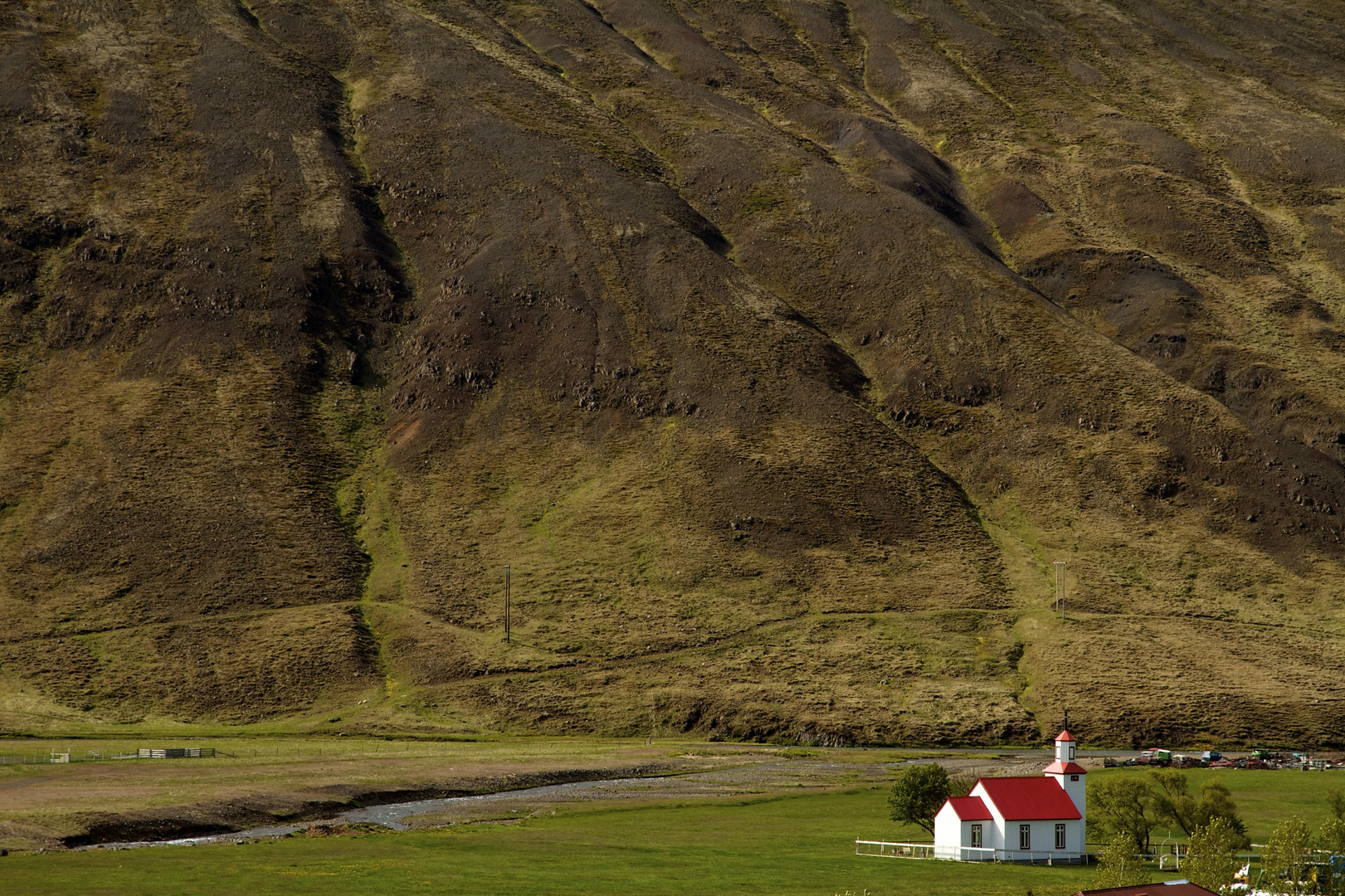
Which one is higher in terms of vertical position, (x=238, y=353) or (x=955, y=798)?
(x=238, y=353)

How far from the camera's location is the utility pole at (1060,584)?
425ft

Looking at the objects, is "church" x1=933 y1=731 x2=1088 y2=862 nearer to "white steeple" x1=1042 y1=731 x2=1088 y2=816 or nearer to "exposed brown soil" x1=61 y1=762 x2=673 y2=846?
"white steeple" x1=1042 y1=731 x2=1088 y2=816

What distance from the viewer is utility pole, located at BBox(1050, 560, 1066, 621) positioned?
130 m

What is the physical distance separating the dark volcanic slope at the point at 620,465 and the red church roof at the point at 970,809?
48.5 metres

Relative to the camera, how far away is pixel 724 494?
14375 centimetres

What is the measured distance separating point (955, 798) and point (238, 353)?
399ft

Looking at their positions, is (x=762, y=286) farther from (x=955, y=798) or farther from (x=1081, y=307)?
(x=955, y=798)

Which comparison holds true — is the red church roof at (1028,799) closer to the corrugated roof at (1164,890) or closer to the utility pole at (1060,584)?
the corrugated roof at (1164,890)

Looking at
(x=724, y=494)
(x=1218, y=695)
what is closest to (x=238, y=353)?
(x=724, y=494)

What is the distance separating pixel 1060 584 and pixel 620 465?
48.2 m

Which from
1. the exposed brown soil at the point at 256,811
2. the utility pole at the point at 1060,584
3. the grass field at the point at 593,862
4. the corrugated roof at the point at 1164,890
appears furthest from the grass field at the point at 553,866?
the utility pole at the point at 1060,584

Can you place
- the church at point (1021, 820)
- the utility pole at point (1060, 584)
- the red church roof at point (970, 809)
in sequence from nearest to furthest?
1. the church at point (1021, 820)
2. the red church roof at point (970, 809)
3. the utility pole at point (1060, 584)

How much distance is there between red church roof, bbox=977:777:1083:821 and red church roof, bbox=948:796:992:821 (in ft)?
1.99

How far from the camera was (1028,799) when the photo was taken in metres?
62.2
